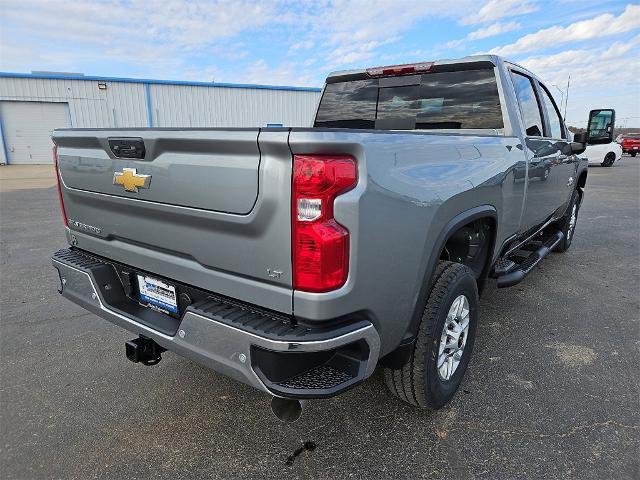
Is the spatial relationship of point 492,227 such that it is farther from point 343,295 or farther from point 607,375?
point 343,295

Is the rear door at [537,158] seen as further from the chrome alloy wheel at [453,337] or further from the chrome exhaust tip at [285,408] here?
the chrome exhaust tip at [285,408]

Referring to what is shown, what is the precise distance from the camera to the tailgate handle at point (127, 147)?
2146mm

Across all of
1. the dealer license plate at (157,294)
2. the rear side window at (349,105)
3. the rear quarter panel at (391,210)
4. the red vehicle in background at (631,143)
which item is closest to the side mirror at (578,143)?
the rear side window at (349,105)

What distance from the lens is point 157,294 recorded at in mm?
2369

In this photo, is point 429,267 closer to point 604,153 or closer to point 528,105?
point 528,105

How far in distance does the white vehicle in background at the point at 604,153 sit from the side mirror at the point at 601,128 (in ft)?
57.4

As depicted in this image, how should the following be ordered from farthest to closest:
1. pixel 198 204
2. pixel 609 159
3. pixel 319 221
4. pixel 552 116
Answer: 1. pixel 609 159
2. pixel 552 116
3. pixel 198 204
4. pixel 319 221

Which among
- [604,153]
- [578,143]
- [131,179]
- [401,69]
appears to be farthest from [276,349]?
[604,153]

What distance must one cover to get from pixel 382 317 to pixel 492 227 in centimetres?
149

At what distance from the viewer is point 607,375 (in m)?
3.02

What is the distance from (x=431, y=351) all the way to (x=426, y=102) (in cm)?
216

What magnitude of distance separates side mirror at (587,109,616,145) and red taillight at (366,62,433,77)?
97.5 inches

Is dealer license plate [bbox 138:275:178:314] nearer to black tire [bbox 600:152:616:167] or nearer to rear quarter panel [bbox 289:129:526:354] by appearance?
rear quarter panel [bbox 289:129:526:354]

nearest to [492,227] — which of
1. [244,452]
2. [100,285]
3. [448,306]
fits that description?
[448,306]
